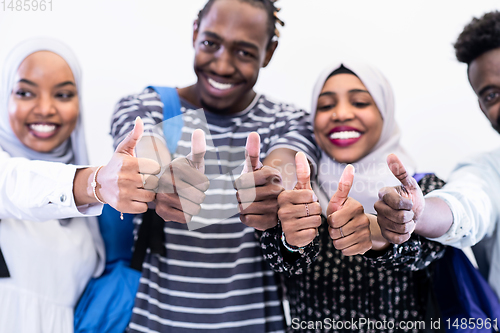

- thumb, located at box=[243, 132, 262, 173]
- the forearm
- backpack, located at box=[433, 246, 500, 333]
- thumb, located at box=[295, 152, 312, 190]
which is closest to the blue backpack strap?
thumb, located at box=[243, 132, 262, 173]

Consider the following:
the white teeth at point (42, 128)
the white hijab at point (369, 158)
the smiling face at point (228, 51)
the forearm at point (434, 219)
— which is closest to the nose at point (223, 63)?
the smiling face at point (228, 51)

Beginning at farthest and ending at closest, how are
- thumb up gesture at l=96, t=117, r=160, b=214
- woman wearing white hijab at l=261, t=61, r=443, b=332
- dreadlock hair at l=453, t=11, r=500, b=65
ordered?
dreadlock hair at l=453, t=11, r=500, b=65, woman wearing white hijab at l=261, t=61, r=443, b=332, thumb up gesture at l=96, t=117, r=160, b=214

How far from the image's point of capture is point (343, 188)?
0.73m

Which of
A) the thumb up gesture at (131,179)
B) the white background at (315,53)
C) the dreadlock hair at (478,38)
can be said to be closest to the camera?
the thumb up gesture at (131,179)

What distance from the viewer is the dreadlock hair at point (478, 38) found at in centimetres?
106

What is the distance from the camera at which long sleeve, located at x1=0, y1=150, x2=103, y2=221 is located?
0.75 metres

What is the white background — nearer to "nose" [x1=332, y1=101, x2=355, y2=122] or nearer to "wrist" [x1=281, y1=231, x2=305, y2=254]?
"nose" [x1=332, y1=101, x2=355, y2=122]

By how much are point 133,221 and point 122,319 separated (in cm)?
27

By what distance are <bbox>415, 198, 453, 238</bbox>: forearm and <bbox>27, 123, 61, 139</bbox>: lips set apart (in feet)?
3.15

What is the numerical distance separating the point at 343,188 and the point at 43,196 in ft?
2.10

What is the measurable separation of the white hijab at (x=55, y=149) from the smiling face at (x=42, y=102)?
0.05 ft

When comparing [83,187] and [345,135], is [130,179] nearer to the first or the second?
[83,187]

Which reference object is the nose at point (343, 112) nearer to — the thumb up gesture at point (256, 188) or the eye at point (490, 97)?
the thumb up gesture at point (256, 188)

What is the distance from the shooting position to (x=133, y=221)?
1.06m
